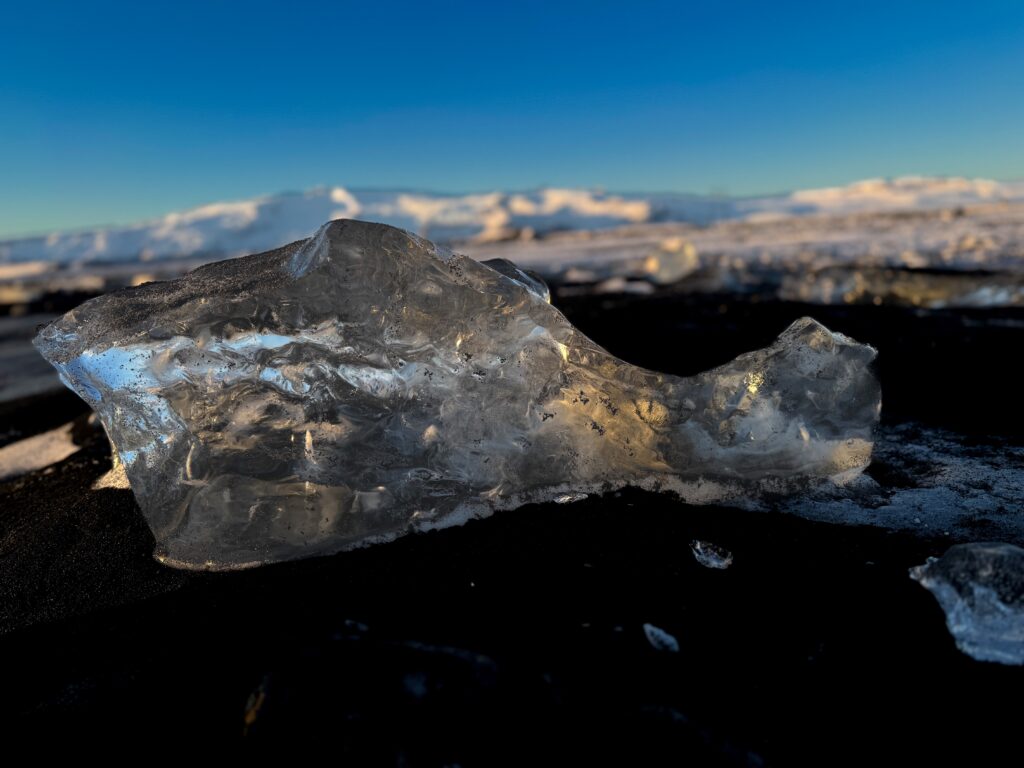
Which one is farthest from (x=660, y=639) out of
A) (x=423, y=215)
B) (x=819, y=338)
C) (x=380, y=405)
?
(x=423, y=215)

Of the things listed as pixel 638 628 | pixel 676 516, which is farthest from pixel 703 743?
pixel 676 516

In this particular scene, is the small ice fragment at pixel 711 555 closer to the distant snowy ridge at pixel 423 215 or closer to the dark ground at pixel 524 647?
the dark ground at pixel 524 647

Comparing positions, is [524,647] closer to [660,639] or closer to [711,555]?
[660,639]

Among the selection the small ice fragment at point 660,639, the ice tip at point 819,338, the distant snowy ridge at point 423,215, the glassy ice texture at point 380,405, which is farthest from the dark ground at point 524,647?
the distant snowy ridge at point 423,215

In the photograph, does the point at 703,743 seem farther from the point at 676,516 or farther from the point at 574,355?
the point at 574,355

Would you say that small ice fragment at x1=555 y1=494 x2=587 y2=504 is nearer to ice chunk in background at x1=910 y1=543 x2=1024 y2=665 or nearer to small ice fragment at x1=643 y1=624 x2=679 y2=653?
small ice fragment at x1=643 y1=624 x2=679 y2=653

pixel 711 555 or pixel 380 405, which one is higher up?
pixel 380 405
